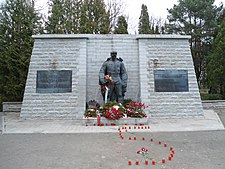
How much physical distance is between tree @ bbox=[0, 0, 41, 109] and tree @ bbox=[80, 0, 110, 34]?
13.6 ft

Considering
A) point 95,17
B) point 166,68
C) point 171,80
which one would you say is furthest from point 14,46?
point 171,80

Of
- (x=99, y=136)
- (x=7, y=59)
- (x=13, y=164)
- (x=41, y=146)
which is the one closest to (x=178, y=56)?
(x=99, y=136)

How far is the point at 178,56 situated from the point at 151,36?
1.65 meters

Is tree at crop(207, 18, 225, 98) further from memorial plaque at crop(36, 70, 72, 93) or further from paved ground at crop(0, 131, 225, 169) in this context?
memorial plaque at crop(36, 70, 72, 93)

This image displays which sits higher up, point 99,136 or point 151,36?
point 151,36

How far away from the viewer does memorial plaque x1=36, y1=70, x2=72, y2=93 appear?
9391mm

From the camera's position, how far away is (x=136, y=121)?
7.66 meters

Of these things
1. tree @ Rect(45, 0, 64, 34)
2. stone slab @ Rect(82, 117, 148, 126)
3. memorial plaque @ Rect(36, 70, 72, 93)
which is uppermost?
tree @ Rect(45, 0, 64, 34)

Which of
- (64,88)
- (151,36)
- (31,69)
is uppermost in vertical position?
(151,36)

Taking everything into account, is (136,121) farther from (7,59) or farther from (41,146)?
(7,59)

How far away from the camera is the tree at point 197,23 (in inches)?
733

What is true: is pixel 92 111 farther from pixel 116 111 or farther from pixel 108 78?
pixel 108 78

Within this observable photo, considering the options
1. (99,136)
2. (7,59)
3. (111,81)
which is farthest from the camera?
(7,59)

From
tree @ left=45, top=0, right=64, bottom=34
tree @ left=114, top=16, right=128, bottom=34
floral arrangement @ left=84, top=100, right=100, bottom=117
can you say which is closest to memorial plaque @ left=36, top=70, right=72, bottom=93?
floral arrangement @ left=84, top=100, right=100, bottom=117
